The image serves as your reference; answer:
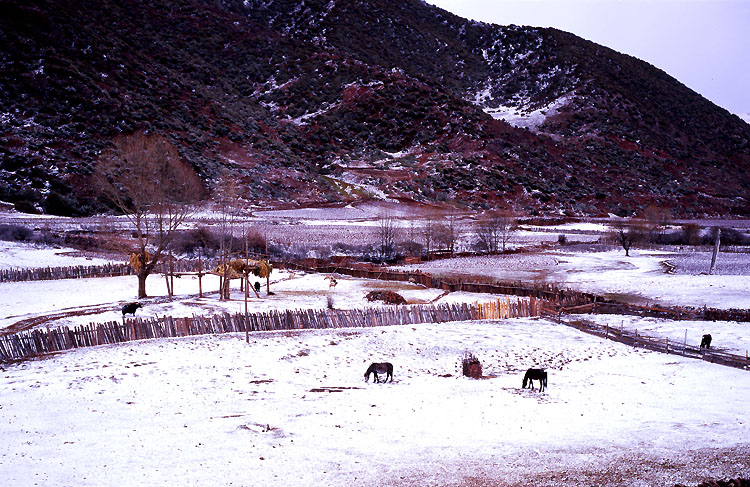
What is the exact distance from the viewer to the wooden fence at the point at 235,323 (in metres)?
16.9

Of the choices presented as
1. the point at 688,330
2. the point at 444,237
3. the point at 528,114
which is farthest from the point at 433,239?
the point at 528,114

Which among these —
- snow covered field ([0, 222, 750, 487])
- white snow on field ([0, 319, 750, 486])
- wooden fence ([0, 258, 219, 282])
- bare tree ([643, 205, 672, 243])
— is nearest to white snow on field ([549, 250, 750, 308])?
snow covered field ([0, 222, 750, 487])

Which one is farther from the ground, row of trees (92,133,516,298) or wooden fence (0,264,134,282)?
row of trees (92,133,516,298)

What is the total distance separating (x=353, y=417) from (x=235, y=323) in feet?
29.0

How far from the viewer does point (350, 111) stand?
102 metres

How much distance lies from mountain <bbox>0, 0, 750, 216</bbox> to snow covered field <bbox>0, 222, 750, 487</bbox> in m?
44.5

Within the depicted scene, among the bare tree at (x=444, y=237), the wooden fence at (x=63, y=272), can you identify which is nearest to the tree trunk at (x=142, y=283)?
the wooden fence at (x=63, y=272)

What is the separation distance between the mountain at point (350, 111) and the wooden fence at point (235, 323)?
136ft

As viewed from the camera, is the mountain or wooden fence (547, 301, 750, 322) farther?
the mountain

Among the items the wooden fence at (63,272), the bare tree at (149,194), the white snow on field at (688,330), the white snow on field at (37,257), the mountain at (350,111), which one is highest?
the mountain at (350,111)

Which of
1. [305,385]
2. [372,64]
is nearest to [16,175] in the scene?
[305,385]

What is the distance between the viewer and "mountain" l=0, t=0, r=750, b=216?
2623 inches

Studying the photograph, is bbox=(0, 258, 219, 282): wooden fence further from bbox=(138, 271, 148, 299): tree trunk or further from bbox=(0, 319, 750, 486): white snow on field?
bbox=(0, 319, 750, 486): white snow on field

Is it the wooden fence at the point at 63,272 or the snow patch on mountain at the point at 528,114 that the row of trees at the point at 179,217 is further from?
the snow patch on mountain at the point at 528,114
